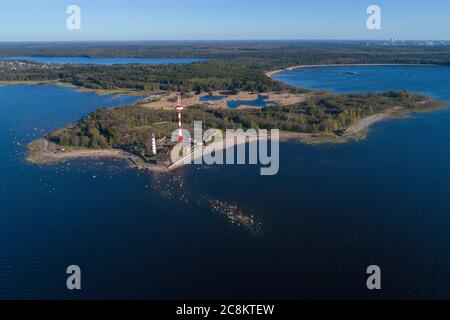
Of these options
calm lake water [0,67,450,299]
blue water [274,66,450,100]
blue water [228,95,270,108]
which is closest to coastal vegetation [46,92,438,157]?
calm lake water [0,67,450,299]

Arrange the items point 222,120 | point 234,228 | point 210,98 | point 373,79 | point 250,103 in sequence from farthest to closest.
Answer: point 373,79 → point 210,98 → point 250,103 → point 222,120 → point 234,228

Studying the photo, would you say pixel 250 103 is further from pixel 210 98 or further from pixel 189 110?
pixel 189 110

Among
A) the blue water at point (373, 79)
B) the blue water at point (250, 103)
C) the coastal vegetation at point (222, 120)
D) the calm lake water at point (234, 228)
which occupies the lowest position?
the calm lake water at point (234, 228)

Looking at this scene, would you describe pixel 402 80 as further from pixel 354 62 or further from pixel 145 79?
pixel 145 79

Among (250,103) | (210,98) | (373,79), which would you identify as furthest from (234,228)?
(373,79)

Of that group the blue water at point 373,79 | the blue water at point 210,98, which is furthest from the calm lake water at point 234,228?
the blue water at point 373,79

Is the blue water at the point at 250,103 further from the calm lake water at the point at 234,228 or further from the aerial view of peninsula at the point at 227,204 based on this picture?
the calm lake water at the point at 234,228

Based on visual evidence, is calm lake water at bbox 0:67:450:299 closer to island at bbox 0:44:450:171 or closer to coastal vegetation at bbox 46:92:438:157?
island at bbox 0:44:450:171
